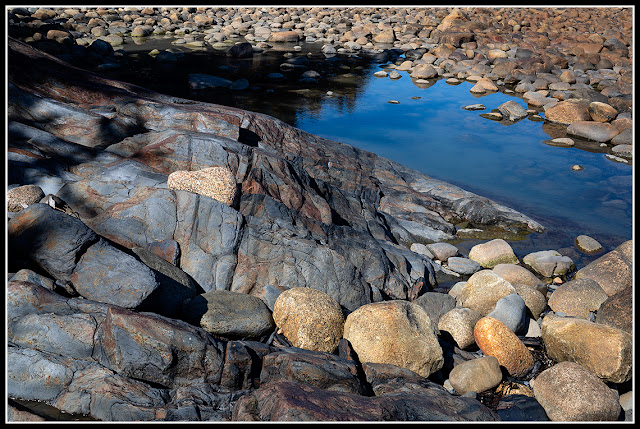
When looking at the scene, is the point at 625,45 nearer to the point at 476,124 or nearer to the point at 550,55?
the point at 550,55

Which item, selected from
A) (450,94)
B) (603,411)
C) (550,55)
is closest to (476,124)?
(450,94)

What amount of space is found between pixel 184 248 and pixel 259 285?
1047 millimetres

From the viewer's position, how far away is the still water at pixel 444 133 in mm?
12344

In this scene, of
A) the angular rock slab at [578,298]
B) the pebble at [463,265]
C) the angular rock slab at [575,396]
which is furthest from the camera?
the pebble at [463,265]

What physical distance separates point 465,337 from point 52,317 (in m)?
4.87

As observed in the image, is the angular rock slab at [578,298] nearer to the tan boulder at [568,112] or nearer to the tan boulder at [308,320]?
the tan boulder at [308,320]

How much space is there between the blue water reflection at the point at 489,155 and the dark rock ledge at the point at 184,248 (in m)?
1.82

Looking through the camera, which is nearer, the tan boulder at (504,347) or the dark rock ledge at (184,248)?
the dark rock ledge at (184,248)

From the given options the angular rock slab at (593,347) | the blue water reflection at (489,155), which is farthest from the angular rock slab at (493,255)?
the angular rock slab at (593,347)

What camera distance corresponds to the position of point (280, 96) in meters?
19.1

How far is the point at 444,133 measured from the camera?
56.0ft

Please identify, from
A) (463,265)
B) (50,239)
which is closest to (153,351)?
(50,239)

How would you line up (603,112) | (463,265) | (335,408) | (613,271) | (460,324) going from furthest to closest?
(603,112) < (463,265) < (613,271) < (460,324) < (335,408)

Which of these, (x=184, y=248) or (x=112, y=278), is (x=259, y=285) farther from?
(x=112, y=278)
